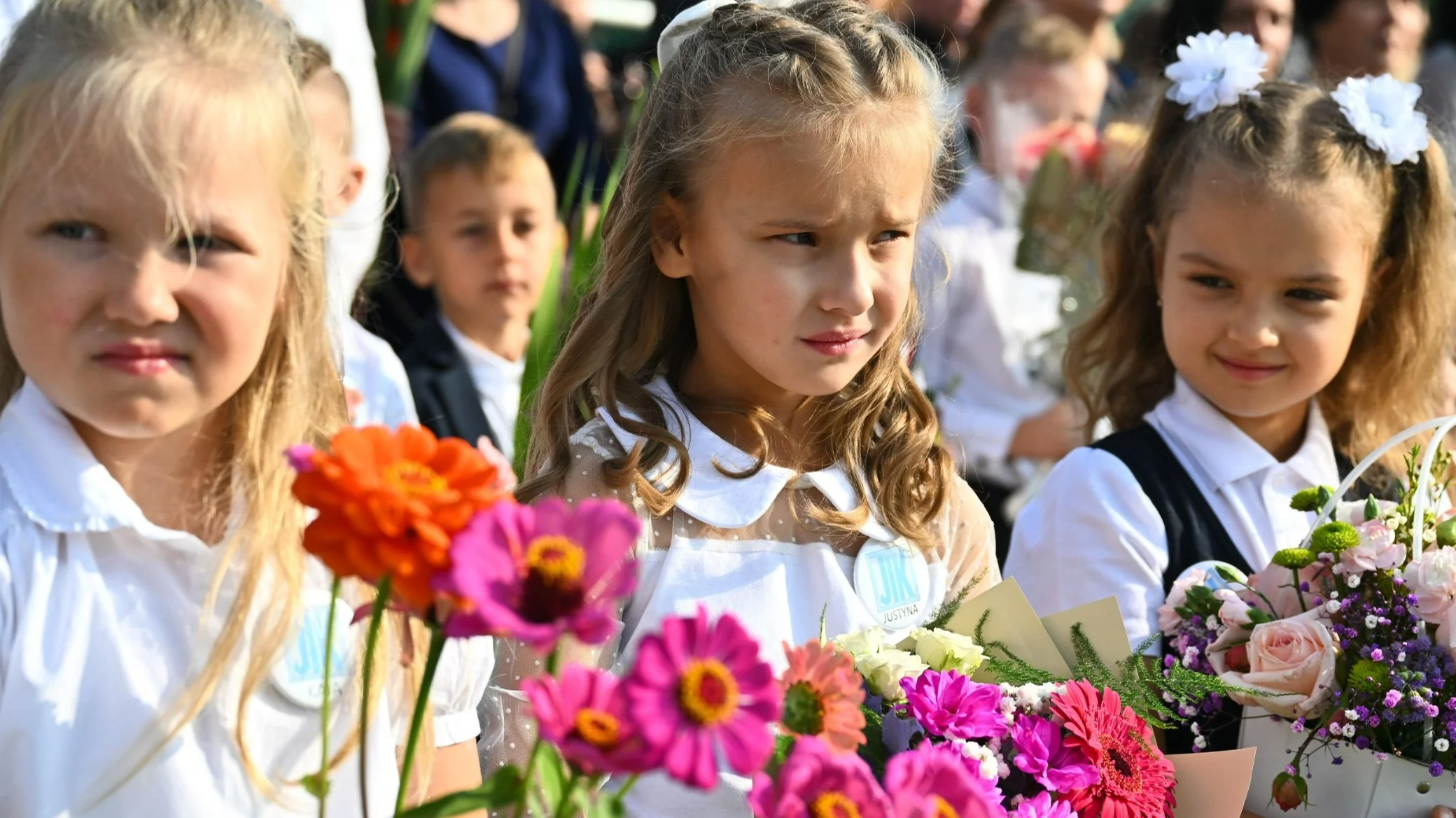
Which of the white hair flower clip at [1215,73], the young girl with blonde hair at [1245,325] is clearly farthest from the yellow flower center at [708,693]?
the white hair flower clip at [1215,73]

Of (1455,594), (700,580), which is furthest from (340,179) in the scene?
(1455,594)

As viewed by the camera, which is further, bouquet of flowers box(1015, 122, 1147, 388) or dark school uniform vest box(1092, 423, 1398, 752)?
bouquet of flowers box(1015, 122, 1147, 388)

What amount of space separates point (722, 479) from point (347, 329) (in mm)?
1206

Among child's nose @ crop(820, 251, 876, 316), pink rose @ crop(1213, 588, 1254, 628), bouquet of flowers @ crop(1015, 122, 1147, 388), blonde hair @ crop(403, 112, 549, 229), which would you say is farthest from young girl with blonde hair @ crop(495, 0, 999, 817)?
bouquet of flowers @ crop(1015, 122, 1147, 388)

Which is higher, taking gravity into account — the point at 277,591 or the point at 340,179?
the point at 340,179

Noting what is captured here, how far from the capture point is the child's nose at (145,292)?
5.39 feet

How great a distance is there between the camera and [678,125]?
7.41 ft

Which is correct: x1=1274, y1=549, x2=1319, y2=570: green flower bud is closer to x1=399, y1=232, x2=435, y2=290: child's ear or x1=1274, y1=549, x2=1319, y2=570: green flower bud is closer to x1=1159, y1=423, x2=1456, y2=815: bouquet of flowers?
x1=1159, y1=423, x2=1456, y2=815: bouquet of flowers

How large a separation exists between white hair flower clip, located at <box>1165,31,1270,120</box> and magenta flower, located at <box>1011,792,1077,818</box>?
1.78 meters

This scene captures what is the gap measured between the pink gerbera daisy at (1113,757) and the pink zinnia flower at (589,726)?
0.91 meters

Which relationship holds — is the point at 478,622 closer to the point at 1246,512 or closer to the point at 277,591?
the point at 277,591

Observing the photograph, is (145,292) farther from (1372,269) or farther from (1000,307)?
(1000,307)

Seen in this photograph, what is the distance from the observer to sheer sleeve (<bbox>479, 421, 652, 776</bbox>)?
6.86ft

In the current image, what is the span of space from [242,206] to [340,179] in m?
1.51
